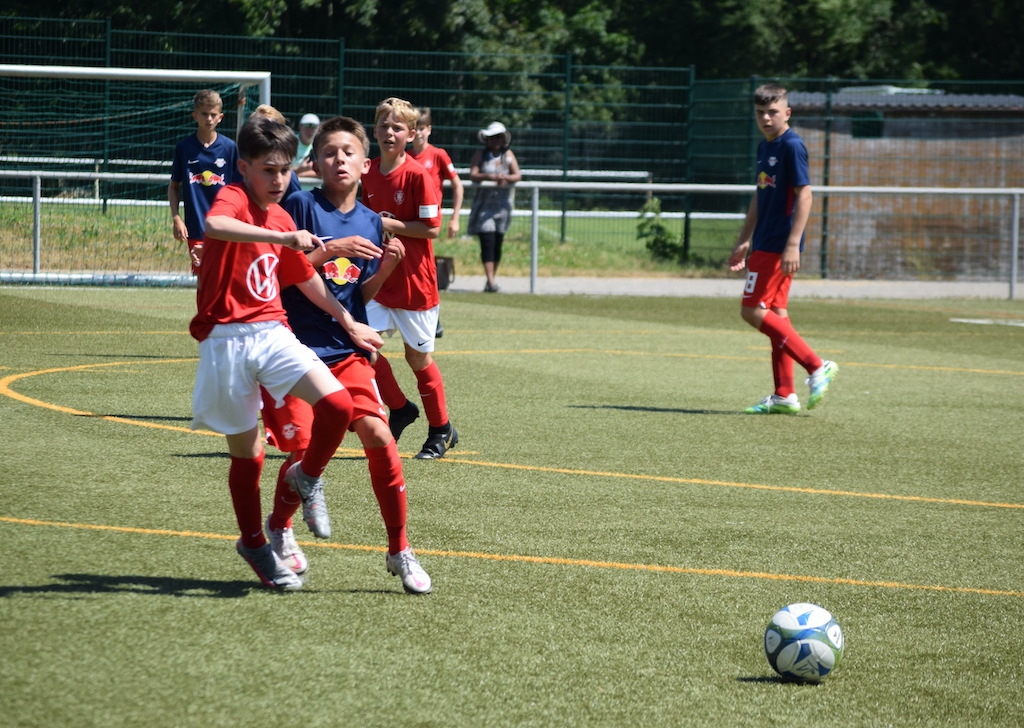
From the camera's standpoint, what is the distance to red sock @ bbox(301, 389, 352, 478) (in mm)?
4812

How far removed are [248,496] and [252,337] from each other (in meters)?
0.55

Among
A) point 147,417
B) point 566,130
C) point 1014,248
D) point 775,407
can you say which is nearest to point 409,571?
point 147,417

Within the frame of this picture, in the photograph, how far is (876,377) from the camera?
11930mm

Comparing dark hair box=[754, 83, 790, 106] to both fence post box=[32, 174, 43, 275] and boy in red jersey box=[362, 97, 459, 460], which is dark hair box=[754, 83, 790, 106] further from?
fence post box=[32, 174, 43, 275]

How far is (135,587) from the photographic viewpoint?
4797mm

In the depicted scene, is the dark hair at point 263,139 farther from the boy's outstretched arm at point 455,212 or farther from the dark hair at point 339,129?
the boy's outstretched arm at point 455,212

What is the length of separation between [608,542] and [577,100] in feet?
70.4

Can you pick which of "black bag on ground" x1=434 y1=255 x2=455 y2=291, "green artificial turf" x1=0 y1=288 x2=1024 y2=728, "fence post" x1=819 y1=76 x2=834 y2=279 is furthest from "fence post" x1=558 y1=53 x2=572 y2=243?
"green artificial turf" x1=0 y1=288 x2=1024 y2=728

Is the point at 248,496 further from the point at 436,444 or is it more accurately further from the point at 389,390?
the point at 389,390

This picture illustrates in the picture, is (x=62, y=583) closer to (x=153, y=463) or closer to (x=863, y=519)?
(x=153, y=463)

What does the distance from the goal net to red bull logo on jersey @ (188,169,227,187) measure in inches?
243

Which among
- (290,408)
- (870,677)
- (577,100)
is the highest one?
(577,100)

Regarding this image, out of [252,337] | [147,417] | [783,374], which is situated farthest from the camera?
[783,374]

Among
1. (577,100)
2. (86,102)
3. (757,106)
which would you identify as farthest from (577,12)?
(757,106)
